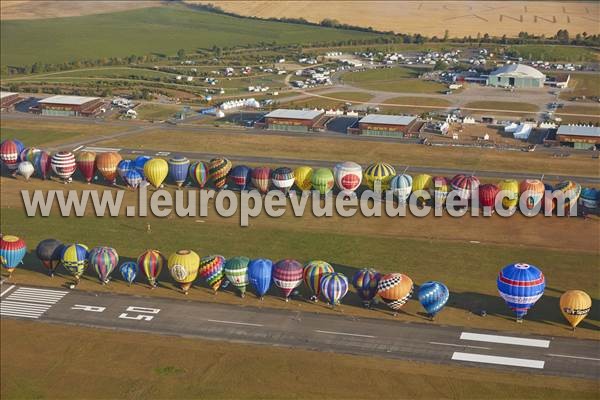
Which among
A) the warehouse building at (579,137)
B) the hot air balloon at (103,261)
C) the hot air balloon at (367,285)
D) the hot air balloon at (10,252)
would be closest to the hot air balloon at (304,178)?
the hot air balloon at (103,261)

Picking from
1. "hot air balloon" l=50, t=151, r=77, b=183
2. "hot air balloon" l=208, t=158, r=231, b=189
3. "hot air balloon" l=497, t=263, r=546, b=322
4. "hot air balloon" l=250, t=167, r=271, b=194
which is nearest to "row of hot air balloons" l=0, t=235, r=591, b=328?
"hot air balloon" l=497, t=263, r=546, b=322

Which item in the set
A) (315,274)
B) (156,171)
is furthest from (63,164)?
(315,274)

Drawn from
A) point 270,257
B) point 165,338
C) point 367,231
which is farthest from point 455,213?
point 165,338

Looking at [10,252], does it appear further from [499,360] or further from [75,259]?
[499,360]

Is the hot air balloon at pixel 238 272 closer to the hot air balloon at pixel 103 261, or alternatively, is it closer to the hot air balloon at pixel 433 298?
the hot air balloon at pixel 103 261

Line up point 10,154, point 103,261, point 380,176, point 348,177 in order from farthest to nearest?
point 10,154, point 380,176, point 348,177, point 103,261

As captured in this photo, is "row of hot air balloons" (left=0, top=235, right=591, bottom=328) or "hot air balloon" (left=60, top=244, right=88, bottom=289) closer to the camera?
"row of hot air balloons" (left=0, top=235, right=591, bottom=328)

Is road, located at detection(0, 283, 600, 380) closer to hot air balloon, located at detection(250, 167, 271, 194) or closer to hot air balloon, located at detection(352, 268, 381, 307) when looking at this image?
hot air balloon, located at detection(352, 268, 381, 307)
